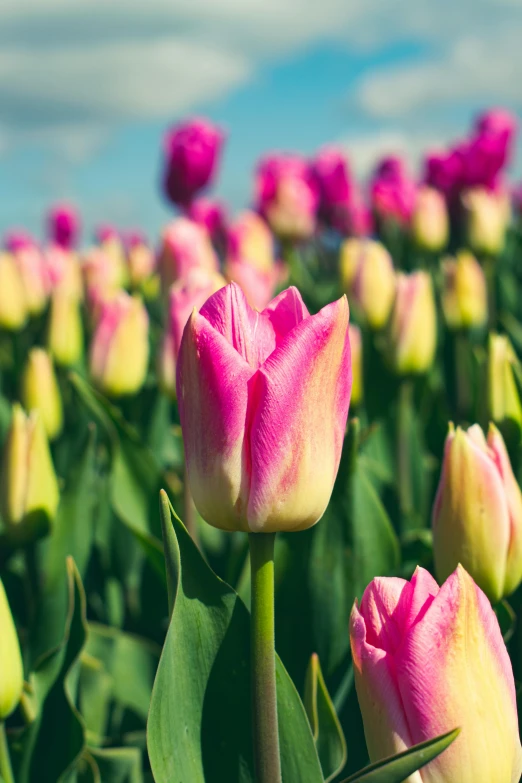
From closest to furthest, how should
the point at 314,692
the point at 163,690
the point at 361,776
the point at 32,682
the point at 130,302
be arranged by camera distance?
the point at 361,776
the point at 163,690
the point at 314,692
the point at 32,682
the point at 130,302

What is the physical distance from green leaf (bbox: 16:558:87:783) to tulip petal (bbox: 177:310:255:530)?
0.44 m

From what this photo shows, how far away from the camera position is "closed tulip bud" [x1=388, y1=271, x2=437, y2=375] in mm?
1967

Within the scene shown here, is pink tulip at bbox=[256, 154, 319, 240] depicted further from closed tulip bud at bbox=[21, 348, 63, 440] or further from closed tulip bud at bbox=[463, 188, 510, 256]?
closed tulip bud at bbox=[21, 348, 63, 440]

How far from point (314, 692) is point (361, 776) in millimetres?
325

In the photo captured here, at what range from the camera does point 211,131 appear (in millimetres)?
4023

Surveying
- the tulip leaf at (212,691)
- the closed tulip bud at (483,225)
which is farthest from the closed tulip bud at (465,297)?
the tulip leaf at (212,691)

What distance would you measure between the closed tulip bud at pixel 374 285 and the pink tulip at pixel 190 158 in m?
1.75

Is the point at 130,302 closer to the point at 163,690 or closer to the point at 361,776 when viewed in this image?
the point at 163,690

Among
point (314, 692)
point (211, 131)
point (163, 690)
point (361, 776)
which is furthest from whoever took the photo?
point (211, 131)

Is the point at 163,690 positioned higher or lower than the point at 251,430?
lower

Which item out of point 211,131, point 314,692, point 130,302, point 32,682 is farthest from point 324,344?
point 211,131

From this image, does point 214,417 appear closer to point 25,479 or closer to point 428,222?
point 25,479

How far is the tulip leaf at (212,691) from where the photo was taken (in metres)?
0.81

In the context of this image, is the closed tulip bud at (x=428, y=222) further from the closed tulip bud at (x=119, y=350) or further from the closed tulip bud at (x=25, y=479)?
the closed tulip bud at (x=25, y=479)
